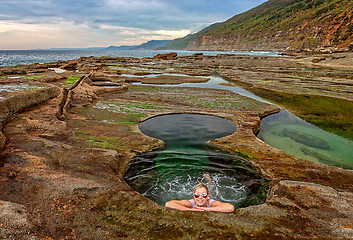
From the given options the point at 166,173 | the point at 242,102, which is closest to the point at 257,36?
the point at 242,102

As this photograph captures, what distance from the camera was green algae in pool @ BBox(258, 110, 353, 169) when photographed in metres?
9.19

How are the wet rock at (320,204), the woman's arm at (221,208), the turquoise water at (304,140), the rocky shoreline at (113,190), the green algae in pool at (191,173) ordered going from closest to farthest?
1. the rocky shoreline at (113,190)
2. the wet rock at (320,204)
3. the woman's arm at (221,208)
4. the green algae in pool at (191,173)
5. the turquoise water at (304,140)

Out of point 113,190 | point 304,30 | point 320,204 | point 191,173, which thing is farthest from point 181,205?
point 304,30

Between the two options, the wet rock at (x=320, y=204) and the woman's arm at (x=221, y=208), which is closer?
the wet rock at (x=320, y=204)

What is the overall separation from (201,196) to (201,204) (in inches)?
8.0

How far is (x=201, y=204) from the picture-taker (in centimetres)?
514

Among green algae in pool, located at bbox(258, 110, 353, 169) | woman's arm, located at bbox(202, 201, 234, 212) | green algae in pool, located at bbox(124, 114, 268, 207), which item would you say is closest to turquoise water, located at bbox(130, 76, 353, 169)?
green algae in pool, located at bbox(258, 110, 353, 169)

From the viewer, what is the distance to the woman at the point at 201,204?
16.2 feet

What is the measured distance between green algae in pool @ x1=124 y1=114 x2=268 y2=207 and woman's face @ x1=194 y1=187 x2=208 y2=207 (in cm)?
134

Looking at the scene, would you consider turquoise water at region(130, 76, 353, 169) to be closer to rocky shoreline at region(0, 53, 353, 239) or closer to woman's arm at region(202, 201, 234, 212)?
rocky shoreline at region(0, 53, 353, 239)

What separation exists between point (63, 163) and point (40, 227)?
319 cm

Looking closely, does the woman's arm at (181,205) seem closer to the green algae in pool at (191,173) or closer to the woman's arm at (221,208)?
the woman's arm at (221,208)

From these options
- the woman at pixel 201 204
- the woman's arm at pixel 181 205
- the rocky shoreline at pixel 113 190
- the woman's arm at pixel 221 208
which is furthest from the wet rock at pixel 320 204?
the woman's arm at pixel 181 205

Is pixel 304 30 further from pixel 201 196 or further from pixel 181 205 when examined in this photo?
pixel 181 205
